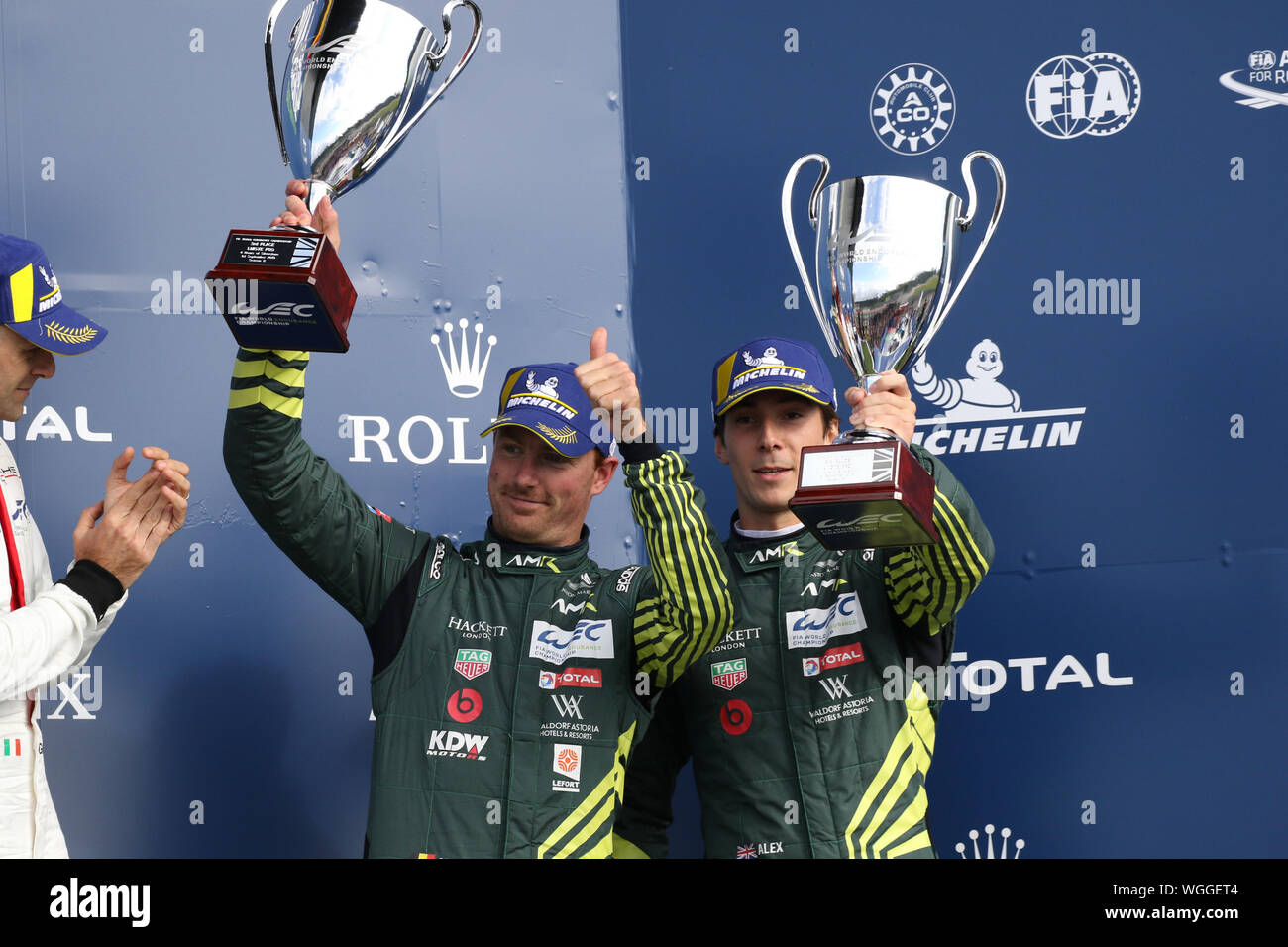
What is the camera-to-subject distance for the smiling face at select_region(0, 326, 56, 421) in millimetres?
2254

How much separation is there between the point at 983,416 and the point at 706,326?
0.72 meters

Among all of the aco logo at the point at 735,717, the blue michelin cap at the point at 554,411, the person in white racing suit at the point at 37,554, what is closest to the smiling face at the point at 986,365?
the blue michelin cap at the point at 554,411

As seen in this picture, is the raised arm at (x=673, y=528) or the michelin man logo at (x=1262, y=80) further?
the michelin man logo at (x=1262, y=80)

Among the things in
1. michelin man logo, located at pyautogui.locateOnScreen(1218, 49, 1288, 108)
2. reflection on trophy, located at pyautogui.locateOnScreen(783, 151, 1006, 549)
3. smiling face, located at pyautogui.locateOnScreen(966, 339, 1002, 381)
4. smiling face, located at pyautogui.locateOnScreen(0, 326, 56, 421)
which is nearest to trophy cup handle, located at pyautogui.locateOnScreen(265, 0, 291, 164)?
smiling face, located at pyautogui.locateOnScreen(0, 326, 56, 421)

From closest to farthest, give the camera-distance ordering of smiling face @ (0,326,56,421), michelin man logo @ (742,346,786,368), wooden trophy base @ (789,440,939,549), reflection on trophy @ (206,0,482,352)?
wooden trophy base @ (789,440,939,549), reflection on trophy @ (206,0,482,352), smiling face @ (0,326,56,421), michelin man logo @ (742,346,786,368)

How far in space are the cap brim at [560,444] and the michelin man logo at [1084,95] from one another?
1.58 m

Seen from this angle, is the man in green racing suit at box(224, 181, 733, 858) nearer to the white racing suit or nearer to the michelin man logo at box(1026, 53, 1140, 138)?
the white racing suit

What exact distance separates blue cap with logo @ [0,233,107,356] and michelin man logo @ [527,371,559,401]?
31.0 inches

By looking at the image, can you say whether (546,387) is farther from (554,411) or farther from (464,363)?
(464,363)

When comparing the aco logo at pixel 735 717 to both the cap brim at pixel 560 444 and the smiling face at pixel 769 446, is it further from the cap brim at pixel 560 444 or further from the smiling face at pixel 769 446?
the cap brim at pixel 560 444

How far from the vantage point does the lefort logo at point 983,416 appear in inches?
129
